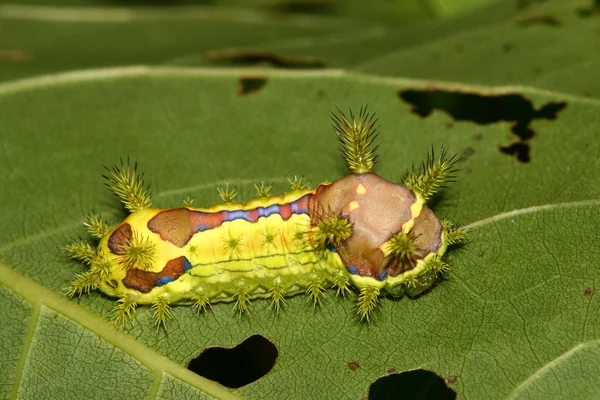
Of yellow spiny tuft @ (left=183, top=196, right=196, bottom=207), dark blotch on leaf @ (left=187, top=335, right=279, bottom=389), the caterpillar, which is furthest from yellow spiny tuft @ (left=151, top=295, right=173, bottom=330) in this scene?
yellow spiny tuft @ (left=183, top=196, right=196, bottom=207)

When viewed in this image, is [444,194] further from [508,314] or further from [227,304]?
[227,304]

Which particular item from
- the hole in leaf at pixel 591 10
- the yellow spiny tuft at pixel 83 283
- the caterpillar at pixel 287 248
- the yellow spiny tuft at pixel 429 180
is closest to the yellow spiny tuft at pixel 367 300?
the caterpillar at pixel 287 248

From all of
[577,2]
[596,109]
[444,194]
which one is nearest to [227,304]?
[444,194]

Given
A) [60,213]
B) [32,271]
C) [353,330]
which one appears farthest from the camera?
[60,213]

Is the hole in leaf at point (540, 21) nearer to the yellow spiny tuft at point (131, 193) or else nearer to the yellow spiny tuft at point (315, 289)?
the yellow spiny tuft at point (315, 289)

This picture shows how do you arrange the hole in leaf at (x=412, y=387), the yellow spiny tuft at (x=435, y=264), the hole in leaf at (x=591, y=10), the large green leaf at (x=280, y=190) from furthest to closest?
the hole in leaf at (x=591, y=10) → the yellow spiny tuft at (x=435, y=264) → the large green leaf at (x=280, y=190) → the hole in leaf at (x=412, y=387)
